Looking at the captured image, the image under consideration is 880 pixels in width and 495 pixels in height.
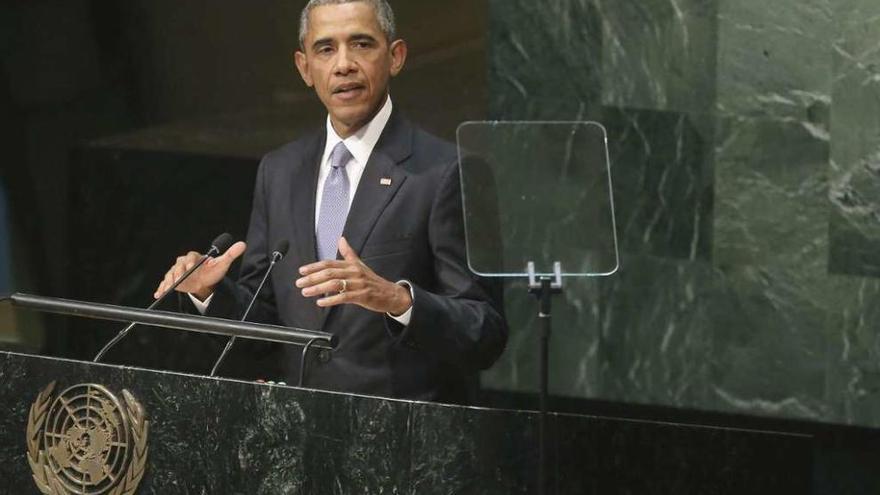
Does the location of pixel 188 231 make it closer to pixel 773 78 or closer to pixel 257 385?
pixel 773 78

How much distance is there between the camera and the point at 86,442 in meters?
3.55

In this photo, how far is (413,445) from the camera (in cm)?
336

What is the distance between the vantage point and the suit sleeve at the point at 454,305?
3695 mm

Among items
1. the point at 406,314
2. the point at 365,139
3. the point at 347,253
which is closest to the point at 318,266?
the point at 347,253

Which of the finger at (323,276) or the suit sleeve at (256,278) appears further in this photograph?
the suit sleeve at (256,278)

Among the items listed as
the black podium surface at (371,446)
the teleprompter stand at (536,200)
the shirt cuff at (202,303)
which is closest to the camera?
the black podium surface at (371,446)

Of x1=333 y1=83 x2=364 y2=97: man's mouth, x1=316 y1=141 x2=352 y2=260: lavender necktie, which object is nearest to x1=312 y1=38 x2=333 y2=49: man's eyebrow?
x1=333 y1=83 x2=364 y2=97: man's mouth

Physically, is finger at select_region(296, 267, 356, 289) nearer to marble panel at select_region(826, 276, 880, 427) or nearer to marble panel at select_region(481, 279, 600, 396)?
marble panel at select_region(481, 279, 600, 396)

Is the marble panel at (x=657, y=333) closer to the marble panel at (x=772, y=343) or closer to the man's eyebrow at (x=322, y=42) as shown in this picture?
the marble panel at (x=772, y=343)

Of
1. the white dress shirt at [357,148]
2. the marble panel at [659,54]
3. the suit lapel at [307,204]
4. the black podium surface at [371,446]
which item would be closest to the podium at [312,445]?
the black podium surface at [371,446]

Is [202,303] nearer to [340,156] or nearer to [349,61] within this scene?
[340,156]

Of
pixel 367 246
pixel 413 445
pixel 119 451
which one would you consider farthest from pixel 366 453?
pixel 367 246

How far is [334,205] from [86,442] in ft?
2.89

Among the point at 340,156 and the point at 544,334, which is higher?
the point at 340,156
